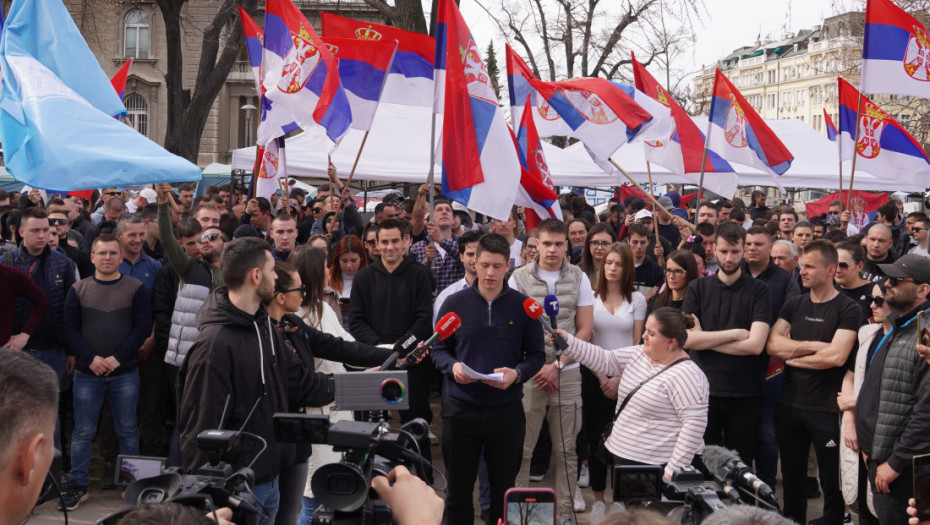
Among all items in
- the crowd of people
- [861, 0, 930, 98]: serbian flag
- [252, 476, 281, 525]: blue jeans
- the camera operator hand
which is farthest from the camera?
[861, 0, 930, 98]: serbian flag

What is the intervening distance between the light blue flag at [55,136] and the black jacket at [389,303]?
1814mm

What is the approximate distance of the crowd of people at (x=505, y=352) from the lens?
4.71 meters

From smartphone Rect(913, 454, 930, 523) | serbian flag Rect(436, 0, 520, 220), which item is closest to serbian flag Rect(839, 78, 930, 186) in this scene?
serbian flag Rect(436, 0, 520, 220)

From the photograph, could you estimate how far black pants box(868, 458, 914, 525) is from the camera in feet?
15.8

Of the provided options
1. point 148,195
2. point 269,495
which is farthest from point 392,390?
point 148,195

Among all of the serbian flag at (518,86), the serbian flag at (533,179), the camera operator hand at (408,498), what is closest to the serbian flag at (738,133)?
the serbian flag at (518,86)

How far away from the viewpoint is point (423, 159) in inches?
558

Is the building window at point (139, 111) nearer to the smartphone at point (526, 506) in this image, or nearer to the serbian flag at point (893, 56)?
the serbian flag at point (893, 56)

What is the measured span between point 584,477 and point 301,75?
444 centimetres

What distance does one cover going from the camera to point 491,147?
7.83 meters

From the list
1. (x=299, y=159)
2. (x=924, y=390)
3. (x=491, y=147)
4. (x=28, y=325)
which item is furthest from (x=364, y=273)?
(x=299, y=159)

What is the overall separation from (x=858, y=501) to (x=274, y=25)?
6.54 m

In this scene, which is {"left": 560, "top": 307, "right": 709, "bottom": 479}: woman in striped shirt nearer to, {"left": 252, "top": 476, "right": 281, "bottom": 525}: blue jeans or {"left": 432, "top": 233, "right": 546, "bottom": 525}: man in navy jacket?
{"left": 432, "top": 233, "right": 546, "bottom": 525}: man in navy jacket

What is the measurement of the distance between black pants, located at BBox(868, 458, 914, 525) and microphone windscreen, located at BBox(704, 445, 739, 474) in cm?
194
